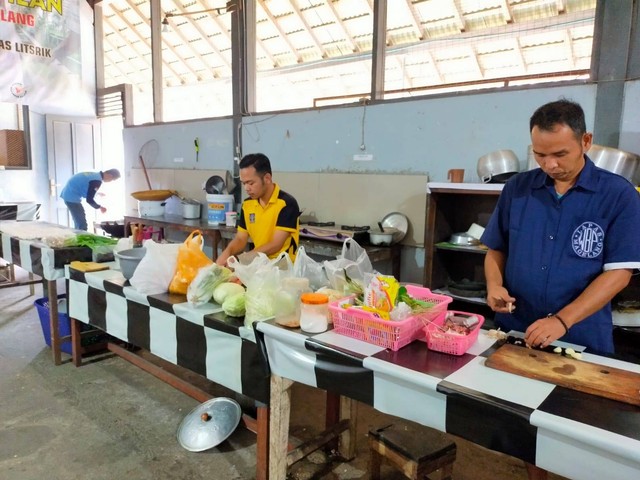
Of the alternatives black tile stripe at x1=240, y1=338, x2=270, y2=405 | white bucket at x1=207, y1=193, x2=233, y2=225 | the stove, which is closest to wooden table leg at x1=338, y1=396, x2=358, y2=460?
black tile stripe at x1=240, y1=338, x2=270, y2=405

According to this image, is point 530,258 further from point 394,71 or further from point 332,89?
point 332,89

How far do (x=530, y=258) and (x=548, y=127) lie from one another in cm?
44

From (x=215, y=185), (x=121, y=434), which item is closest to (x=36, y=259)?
(x=121, y=434)

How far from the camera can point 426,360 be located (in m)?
1.31

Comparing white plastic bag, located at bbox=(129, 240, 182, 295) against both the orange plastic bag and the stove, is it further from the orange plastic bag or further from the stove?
the stove

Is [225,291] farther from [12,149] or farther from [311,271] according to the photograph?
[12,149]

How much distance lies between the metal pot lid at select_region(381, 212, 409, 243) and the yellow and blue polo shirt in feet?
3.95

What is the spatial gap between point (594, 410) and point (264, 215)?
6.42 feet

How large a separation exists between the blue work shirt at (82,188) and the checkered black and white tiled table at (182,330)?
383 centimetres

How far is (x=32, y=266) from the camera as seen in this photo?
3.24m

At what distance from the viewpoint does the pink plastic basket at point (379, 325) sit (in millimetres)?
1366

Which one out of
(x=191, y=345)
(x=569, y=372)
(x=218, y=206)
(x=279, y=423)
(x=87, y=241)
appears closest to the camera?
(x=569, y=372)

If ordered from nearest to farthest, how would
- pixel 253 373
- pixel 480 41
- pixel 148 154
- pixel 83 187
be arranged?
pixel 253 373, pixel 480 41, pixel 83 187, pixel 148 154

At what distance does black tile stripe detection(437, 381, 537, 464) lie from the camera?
1.06m
